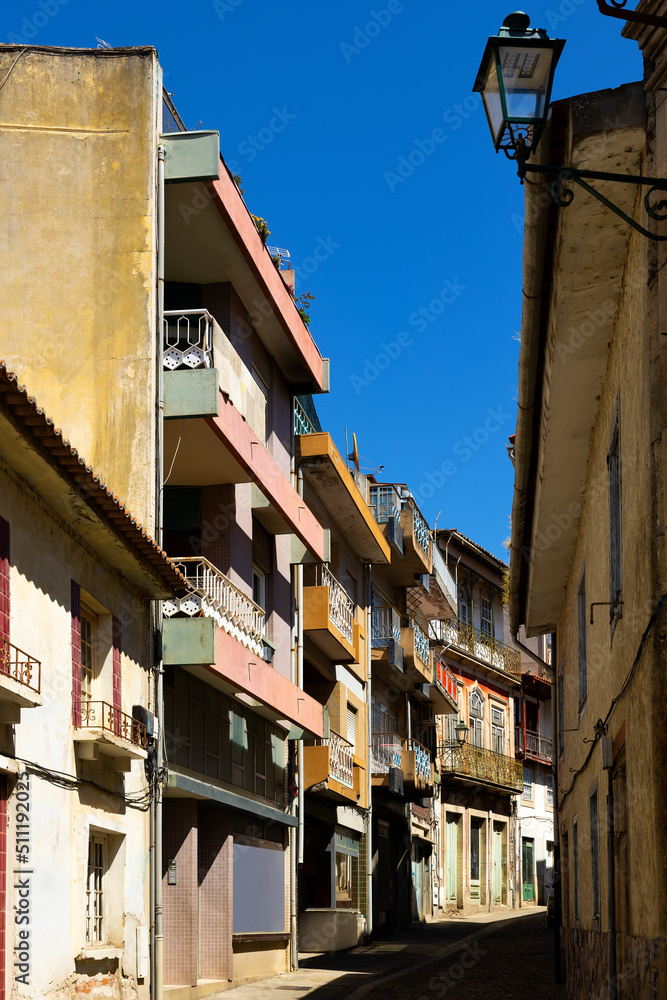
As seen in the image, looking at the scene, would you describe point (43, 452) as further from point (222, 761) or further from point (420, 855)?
point (420, 855)

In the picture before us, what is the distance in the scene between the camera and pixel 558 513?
549 inches

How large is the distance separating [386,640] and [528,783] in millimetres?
18776

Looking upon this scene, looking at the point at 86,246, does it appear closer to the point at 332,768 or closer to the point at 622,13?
the point at 622,13

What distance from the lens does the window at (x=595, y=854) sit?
1160 cm

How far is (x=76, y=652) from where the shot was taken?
12477mm

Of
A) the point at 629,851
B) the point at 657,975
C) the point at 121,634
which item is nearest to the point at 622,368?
the point at 629,851

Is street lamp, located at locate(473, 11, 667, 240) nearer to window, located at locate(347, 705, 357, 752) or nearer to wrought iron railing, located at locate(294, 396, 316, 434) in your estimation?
wrought iron railing, located at locate(294, 396, 316, 434)

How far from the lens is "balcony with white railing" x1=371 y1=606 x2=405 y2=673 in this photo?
1224 inches

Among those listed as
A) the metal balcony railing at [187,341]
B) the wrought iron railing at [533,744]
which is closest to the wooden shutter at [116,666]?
the metal balcony railing at [187,341]

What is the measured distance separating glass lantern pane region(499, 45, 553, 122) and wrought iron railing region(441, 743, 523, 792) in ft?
117

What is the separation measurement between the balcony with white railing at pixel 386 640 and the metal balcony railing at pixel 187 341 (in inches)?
612

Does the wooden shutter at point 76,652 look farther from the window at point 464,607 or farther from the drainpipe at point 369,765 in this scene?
the window at point 464,607

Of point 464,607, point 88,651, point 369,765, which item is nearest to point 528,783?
point 464,607

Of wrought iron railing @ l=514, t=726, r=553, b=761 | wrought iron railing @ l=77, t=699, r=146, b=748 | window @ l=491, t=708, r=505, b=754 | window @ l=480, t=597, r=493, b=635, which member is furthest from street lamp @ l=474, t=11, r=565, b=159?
wrought iron railing @ l=514, t=726, r=553, b=761
